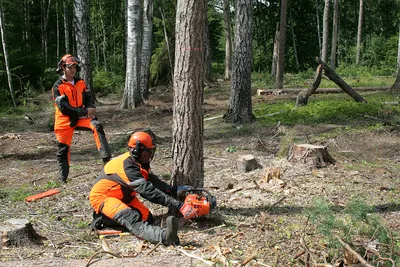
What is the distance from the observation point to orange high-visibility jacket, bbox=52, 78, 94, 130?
275 inches

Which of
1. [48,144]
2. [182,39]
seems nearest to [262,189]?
[182,39]

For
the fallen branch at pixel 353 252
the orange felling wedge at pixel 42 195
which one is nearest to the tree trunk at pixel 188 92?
the fallen branch at pixel 353 252

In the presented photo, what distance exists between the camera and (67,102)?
23.1 ft

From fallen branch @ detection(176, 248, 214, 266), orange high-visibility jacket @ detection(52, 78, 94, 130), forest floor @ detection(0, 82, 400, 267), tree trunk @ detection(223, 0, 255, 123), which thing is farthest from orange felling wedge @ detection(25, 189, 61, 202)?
tree trunk @ detection(223, 0, 255, 123)

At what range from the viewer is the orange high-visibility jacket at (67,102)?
6.98 meters

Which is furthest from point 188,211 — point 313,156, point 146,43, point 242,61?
point 146,43

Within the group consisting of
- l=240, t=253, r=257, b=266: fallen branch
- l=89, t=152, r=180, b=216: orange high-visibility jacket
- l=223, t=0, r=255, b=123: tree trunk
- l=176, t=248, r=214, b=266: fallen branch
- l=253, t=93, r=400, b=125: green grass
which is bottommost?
l=176, t=248, r=214, b=266: fallen branch

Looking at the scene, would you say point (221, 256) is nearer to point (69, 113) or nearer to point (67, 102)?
point (69, 113)

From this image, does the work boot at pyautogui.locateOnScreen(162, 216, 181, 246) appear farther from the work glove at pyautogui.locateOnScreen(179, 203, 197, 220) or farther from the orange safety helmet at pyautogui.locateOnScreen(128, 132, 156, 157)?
the orange safety helmet at pyautogui.locateOnScreen(128, 132, 156, 157)

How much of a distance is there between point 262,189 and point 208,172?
1541 millimetres

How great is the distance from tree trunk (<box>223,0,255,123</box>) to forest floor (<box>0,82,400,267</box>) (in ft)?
1.98

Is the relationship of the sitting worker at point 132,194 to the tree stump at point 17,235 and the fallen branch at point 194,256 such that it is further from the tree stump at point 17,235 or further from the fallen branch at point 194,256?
the tree stump at point 17,235

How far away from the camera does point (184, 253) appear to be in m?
4.40

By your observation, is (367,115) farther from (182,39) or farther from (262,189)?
(182,39)
